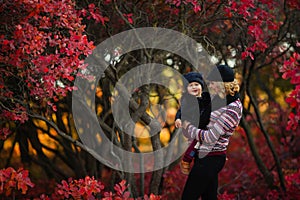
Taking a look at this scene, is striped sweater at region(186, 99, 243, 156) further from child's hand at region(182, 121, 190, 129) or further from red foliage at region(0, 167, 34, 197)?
red foliage at region(0, 167, 34, 197)

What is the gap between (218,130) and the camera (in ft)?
12.0

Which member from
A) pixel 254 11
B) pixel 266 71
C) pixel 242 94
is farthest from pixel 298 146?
pixel 254 11

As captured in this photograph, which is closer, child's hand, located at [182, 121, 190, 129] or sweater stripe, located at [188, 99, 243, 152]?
sweater stripe, located at [188, 99, 243, 152]

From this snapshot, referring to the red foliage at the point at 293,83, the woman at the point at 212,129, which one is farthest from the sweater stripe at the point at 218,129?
the red foliage at the point at 293,83

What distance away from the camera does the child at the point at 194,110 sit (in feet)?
12.7

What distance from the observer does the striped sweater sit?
367 cm

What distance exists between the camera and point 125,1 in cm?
562

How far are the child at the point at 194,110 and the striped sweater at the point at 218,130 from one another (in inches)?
3.3

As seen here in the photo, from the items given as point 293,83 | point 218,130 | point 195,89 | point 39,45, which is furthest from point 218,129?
point 39,45

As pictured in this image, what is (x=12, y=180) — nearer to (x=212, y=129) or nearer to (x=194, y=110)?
(x=194, y=110)

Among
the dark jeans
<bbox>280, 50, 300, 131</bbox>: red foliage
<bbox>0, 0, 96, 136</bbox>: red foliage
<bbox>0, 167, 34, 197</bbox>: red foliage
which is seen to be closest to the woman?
the dark jeans

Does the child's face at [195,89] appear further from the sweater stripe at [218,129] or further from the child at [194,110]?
the sweater stripe at [218,129]

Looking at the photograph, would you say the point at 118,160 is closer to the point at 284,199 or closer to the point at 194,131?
the point at 194,131

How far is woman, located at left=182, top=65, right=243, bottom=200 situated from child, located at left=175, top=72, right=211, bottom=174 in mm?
61
